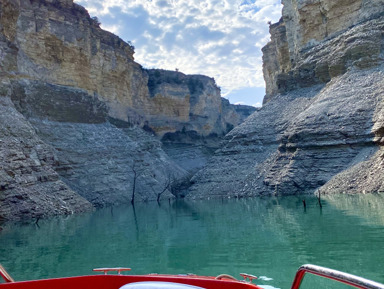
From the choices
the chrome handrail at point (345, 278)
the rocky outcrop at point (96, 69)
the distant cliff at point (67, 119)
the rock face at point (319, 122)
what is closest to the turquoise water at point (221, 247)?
the chrome handrail at point (345, 278)

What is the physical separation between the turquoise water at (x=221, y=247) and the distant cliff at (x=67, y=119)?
28.7 feet

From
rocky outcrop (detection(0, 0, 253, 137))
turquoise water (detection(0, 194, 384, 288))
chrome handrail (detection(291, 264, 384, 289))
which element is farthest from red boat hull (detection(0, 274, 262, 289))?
rocky outcrop (detection(0, 0, 253, 137))

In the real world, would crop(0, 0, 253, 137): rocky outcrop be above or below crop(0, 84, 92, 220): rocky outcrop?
above

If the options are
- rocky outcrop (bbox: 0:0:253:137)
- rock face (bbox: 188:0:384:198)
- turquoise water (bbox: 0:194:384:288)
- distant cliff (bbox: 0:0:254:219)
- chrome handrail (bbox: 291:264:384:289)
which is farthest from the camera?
rocky outcrop (bbox: 0:0:253:137)

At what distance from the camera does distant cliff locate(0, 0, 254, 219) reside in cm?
2659

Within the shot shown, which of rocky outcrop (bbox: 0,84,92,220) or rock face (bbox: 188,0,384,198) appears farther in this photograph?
rock face (bbox: 188,0,384,198)

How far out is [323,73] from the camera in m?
42.9

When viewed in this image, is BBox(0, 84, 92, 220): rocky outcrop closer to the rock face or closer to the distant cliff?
the distant cliff

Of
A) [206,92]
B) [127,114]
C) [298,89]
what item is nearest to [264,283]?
[298,89]

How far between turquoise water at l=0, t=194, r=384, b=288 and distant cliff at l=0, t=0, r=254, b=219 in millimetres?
8748

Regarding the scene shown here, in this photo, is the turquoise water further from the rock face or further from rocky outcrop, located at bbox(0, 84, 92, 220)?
the rock face

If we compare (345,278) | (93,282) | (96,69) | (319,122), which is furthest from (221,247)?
(96,69)

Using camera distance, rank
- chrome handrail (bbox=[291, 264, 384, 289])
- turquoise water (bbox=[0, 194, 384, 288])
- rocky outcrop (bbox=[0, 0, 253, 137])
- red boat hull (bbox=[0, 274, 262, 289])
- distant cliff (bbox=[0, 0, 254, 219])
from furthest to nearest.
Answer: rocky outcrop (bbox=[0, 0, 253, 137])
distant cliff (bbox=[0, 0, 254, 219])
turquoise water (bbox=[0, 194, 384, 288])
red boat hull (bbox=[0, 274, 262, 289])
chrome handrail (bbox=[291, 264, 384, 289])

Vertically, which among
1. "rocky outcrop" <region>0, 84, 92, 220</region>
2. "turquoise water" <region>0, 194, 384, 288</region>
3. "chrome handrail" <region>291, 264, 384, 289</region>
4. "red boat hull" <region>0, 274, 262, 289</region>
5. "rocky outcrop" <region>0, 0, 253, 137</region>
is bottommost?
"turquoise water" <region>0, 194, 384, 288</region>
